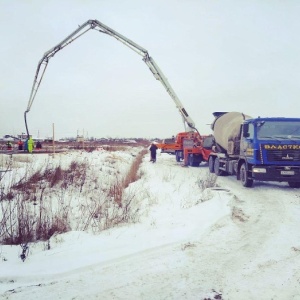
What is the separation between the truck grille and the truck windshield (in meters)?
0.52

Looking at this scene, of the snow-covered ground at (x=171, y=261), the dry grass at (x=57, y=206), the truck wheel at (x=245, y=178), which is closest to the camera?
the snow-covered ground at (x=171, y=261)

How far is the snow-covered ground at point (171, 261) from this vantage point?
3387 millimetres

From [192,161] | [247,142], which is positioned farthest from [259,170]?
[192,161]

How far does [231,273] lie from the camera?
3.80 meters

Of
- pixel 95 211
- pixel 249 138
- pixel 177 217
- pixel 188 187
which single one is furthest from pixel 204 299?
pixel 249 138

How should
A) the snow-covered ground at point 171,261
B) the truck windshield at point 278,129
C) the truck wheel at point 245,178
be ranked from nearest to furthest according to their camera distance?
the snow-covered ground at point 171,261
the truck windshield at point 278,129
the truck wheel at point 245,178

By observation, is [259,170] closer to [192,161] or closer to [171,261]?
[171,261]

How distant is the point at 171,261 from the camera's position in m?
4.14

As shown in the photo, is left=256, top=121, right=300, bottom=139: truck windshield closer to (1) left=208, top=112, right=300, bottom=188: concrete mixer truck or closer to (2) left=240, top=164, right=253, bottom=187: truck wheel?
(1) left=208, top=112, right=300, bottom=188: concrete mixer truck

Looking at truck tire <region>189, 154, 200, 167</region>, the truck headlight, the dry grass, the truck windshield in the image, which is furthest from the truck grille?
truck tire <region>189, 154, 200, 167</region>

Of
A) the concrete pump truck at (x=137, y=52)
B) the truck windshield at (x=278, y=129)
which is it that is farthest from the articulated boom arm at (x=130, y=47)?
the truck windshield at (x=278, y=129)

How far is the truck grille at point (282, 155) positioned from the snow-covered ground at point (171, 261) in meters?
3.80

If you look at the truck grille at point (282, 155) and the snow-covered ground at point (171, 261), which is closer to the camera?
the snow-covered ground at point (171, 261)

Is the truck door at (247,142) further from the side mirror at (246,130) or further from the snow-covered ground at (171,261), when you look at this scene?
the snow-covered ground at (171,261)
